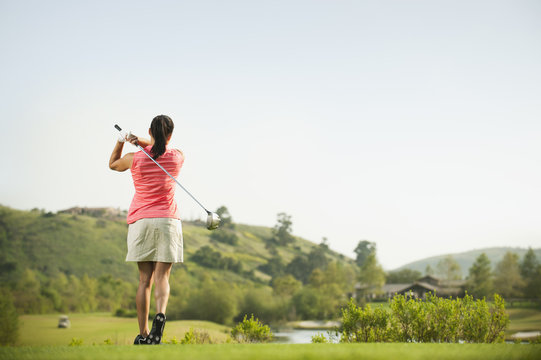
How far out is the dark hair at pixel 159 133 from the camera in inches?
219

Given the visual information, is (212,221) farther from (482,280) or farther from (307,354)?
(482,280)

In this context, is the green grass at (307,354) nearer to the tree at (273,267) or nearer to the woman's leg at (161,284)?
the woman's leg at (161,284)

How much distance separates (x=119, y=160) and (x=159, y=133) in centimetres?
58

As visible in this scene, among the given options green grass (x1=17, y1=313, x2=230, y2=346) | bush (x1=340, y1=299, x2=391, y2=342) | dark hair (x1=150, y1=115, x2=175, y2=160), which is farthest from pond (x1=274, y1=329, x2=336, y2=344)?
dark hair (x1=150, y1=115, x2=175, y2=160)

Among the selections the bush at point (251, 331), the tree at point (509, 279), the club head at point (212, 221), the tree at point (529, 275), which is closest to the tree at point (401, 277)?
the tree at point (509, 279)

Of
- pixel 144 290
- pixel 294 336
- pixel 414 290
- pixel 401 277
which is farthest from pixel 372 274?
→ pixel 144 290

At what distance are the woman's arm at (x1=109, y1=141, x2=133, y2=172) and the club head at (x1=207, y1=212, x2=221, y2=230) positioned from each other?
3.66 feet

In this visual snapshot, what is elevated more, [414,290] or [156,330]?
[156,330]

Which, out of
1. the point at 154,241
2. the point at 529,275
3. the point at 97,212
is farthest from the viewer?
the point at 97,212

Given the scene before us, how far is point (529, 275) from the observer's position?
7838 centimetres

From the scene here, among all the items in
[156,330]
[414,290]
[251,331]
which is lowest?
[414,290]

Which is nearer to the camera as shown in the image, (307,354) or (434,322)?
(307,354)

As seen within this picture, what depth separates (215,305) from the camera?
77000 millimetres

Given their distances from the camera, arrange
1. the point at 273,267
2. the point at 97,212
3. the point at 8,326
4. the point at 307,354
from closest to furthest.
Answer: the point at 307,354
the point at 8,326
the point at 273,267
the point at 97,212
